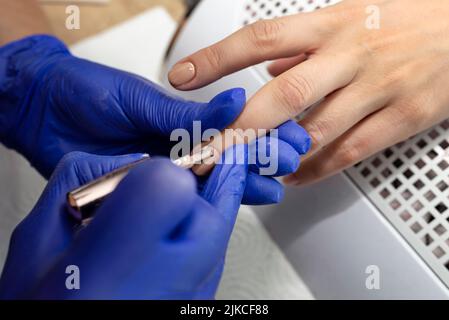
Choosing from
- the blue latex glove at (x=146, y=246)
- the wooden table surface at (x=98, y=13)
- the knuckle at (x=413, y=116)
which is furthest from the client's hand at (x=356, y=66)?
the wooden table surface at (x=98, y=13)

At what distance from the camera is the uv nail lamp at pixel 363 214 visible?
51 cm

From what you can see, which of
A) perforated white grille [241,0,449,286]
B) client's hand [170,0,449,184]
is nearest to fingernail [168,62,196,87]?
client's hand [170,0,449,184]

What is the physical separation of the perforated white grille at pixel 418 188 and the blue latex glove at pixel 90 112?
5.0 inches

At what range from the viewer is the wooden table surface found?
3.28 feet

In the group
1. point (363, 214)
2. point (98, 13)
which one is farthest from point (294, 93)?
point (98, 13)

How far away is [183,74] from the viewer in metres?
0.52

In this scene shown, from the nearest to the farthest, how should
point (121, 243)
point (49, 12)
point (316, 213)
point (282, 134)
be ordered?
point (121, 243)
point (282, 134)
point (316, 213)
point (49, 12)

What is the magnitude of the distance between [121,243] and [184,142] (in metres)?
0.23

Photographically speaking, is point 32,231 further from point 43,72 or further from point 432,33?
point 432,33

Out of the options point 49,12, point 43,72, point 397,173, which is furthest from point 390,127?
point 49,12

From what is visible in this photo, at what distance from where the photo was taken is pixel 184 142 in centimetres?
53

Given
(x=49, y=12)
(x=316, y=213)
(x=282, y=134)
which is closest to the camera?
(x=282, y=134)

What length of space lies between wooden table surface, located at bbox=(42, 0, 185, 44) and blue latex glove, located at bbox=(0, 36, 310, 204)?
0.33 meters

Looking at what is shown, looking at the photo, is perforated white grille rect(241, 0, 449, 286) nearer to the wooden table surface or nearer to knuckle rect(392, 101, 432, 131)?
knuckle rect(392, 101, 432, 131)
